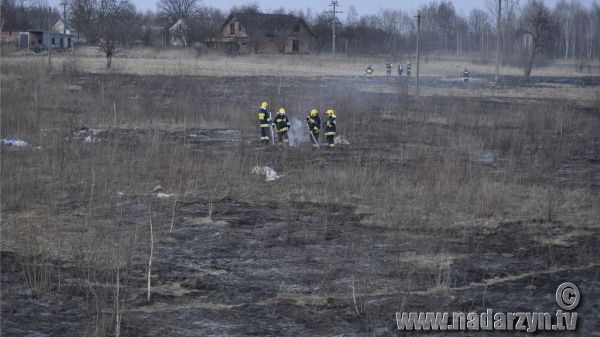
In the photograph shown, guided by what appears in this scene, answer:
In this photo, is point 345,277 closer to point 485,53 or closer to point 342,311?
point 342,311

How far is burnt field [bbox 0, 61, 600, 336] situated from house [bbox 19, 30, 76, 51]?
3761 cm

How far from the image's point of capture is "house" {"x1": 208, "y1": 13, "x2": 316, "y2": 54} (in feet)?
228

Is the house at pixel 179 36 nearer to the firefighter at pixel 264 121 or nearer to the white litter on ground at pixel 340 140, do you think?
the white litter on ground at pixel 340 140

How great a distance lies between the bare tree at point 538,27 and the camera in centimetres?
4659

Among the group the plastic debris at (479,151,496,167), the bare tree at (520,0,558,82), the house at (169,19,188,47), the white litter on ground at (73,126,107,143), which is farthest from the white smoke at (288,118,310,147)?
the house at (169,19,188,47)

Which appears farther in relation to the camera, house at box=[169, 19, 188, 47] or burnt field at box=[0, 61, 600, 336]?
house at box=[169, 19, 188, 47]

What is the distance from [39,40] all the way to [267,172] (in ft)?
174

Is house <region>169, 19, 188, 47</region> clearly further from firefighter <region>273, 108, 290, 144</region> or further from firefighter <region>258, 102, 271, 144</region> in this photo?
firefighter <region>273, 108, 290, 144</region>

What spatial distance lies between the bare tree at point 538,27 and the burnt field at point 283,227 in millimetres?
24914

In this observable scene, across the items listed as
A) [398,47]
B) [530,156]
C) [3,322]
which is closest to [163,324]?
[3,322]

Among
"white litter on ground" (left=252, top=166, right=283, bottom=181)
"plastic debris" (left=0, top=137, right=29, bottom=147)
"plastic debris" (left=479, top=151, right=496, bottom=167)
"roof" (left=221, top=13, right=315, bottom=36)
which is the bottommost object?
"white litter on ground" (left=252, top=166, right=283, bottom=181)

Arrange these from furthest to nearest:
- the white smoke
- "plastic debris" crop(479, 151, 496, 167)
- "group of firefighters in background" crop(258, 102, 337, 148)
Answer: the white smoke → "group of firefighters in background" crop(258, 102, 337, 148) → "plastic debris" crop(479, 151, 496, 167)

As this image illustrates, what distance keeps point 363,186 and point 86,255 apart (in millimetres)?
5800
